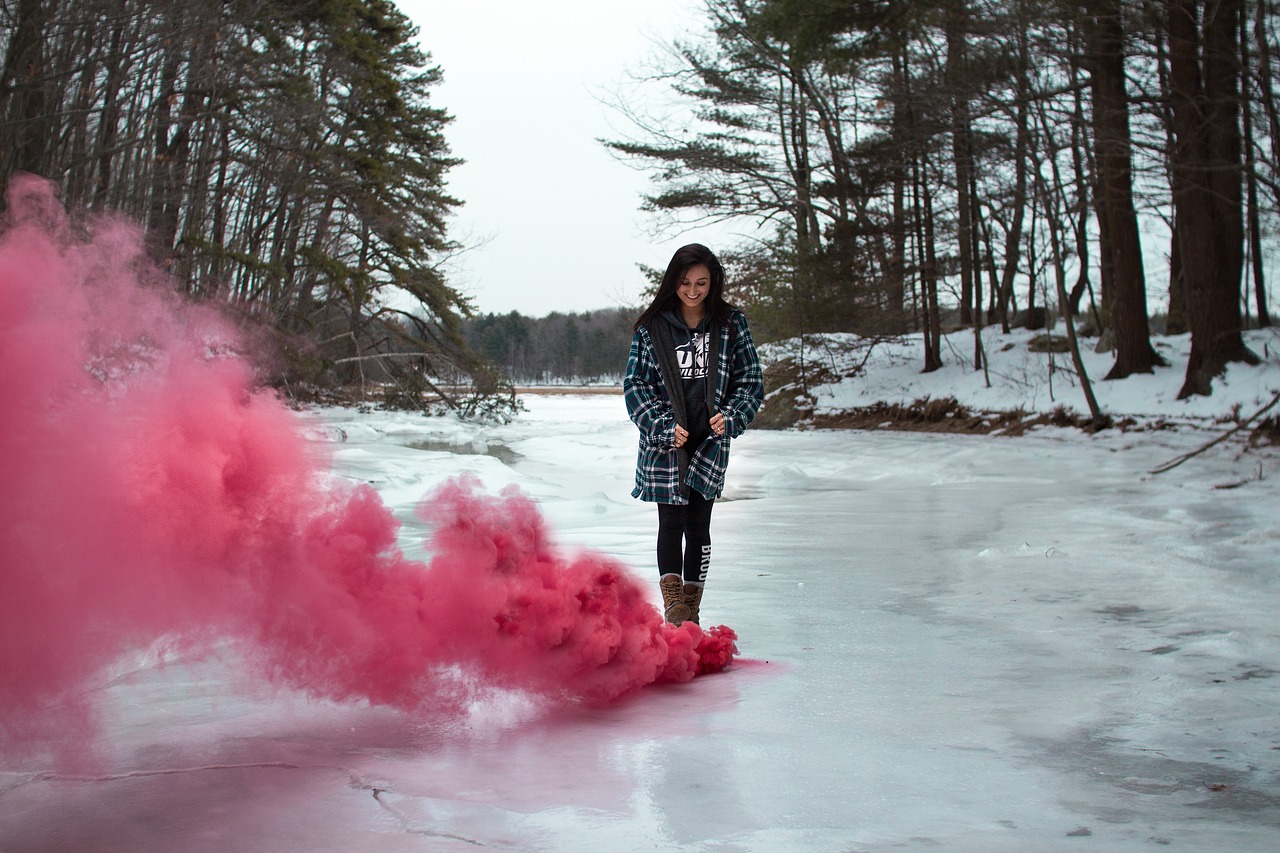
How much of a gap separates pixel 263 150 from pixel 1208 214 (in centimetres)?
1659

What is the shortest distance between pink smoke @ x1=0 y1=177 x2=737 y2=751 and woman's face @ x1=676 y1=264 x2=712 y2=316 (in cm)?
128

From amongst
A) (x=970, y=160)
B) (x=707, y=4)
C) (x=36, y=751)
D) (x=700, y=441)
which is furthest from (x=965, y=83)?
(x=36, y=751)

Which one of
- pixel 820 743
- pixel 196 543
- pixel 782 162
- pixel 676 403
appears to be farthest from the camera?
pixel 782 162

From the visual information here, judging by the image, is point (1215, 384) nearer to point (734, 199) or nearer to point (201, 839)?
point (734, 199)

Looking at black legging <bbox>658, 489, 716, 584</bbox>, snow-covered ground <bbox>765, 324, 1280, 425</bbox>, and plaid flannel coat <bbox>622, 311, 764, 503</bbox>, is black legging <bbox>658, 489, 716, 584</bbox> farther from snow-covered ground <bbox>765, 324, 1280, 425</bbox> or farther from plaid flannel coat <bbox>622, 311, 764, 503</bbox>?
snow-covered ground <bbox>765, 324, 1280, 425</bbox>

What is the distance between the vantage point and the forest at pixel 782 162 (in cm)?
1332

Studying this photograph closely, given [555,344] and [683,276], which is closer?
[683,276]

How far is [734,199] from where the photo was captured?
24875mm

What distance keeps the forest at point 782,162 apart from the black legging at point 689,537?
10.0 m

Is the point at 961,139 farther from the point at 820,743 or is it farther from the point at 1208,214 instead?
the point at 820,743

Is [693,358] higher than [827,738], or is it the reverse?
[693,358]

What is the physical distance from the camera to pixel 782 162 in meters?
25.0

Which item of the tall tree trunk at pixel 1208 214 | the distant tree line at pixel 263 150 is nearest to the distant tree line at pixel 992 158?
the tall tree trunk at pixel 1208 214

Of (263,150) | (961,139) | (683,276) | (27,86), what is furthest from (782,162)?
(683,276)
